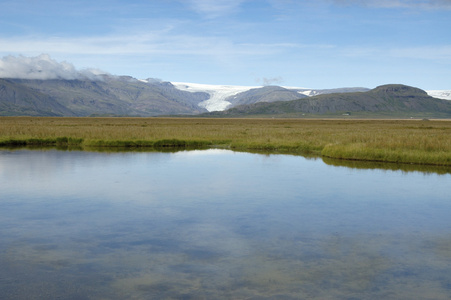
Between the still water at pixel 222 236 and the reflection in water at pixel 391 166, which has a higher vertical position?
the reflection in water at pixel 391 166

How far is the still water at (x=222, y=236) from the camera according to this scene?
30.8 feet

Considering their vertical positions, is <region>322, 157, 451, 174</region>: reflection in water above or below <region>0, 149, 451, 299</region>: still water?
above

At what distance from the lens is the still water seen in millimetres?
9398

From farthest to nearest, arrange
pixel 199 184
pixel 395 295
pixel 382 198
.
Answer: pixel 199 184
pixel 382 198
pixel 395 295

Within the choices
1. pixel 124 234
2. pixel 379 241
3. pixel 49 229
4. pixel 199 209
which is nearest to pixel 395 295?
pixel 379 241

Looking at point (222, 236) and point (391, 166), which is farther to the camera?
point (391, 166)

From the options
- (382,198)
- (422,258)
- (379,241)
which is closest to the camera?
(422,258)

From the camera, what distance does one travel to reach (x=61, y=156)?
33.6 meters

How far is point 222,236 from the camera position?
12.9m

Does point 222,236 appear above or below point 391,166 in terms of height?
below

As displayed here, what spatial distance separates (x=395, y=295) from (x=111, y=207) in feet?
35.0

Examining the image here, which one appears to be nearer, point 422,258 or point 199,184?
point 422,258

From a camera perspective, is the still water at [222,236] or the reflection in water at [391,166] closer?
the still water at [222,236]

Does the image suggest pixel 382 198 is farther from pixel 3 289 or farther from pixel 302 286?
pixel 3 289
